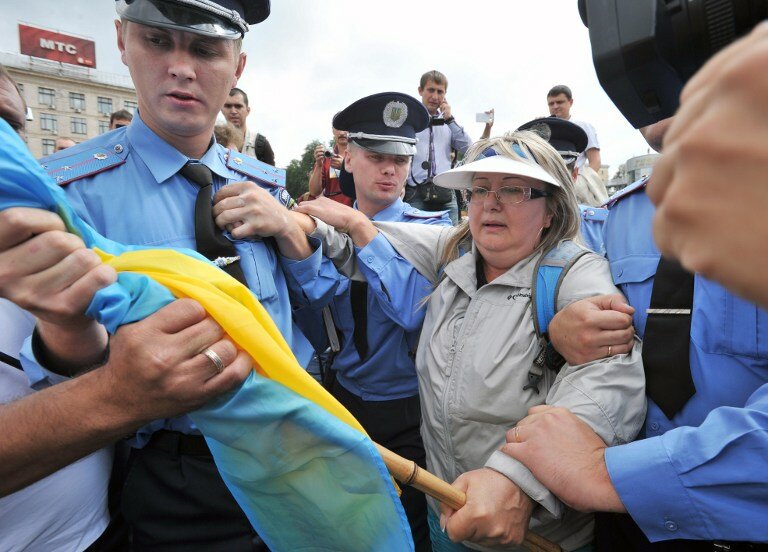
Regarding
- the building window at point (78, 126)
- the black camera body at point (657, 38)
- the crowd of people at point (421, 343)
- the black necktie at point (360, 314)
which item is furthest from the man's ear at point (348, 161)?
the building window at point (78, 126)

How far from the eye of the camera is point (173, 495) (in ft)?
5.38

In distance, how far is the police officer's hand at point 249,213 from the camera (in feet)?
5.53

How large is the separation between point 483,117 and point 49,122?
186ft

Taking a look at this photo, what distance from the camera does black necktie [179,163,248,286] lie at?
166 cm

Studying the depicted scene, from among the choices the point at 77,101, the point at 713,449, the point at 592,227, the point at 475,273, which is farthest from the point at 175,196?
the point at 77,101

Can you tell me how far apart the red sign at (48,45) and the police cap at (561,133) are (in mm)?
63734

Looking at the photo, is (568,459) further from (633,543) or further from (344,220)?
(344,220)

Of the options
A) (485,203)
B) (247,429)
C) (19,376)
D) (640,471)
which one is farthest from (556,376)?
(19,376)

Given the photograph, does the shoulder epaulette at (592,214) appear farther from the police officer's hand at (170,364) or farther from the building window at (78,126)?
the building window at (78,126)

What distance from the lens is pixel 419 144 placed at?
6043 mm

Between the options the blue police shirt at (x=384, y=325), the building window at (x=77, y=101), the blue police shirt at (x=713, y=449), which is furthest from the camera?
the building window at (x=77, y=101)

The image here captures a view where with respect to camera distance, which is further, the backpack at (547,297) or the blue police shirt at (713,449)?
the backpack at (547,297)

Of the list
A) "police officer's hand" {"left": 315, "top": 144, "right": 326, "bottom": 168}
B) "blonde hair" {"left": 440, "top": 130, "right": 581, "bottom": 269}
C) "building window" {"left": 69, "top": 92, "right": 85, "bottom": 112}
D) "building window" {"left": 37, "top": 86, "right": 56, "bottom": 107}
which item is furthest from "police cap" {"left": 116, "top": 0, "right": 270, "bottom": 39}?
"building window" {"left": 69, "top": 92, "right": 85, "bottom": 112}

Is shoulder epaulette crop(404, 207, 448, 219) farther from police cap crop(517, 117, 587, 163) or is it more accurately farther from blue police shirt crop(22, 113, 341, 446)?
blue police shirt crop(22, 113, 341, 446)
